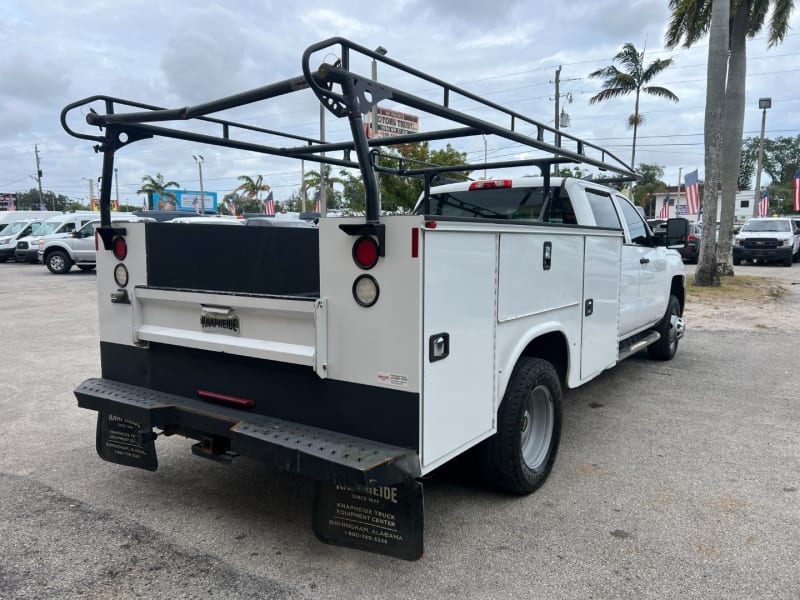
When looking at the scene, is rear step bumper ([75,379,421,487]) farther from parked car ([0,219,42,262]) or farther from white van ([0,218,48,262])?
white van ([0,218,48,262])

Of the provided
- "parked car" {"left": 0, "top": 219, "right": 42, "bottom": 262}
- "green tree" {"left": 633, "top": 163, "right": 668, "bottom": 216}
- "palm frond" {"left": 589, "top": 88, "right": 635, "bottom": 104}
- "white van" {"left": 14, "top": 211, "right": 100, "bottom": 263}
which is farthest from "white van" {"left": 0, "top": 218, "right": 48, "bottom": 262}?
"green tree" {"left": 633, "top": 163, "right": 668, "bottom": 216}

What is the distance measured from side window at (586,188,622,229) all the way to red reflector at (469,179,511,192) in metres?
0.71

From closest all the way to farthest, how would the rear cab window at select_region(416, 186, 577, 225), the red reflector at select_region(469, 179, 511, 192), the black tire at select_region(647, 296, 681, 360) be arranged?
the rear cab window at select_region(416, 186, 577, 225), the red reflector at select_region(469, 179, 511, 192), the black tire at select_region(647, 296, 681, 360)

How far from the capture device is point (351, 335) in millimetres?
2777

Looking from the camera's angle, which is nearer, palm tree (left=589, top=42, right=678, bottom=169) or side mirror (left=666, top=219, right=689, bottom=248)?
side mirror (left=666, top=219, right=689, bottom=248)

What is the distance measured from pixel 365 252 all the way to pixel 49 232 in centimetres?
2659

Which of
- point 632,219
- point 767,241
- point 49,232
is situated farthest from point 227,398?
point 49,232

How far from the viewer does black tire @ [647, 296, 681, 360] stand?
7.31 meters

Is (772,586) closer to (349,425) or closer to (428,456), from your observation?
(428,456)

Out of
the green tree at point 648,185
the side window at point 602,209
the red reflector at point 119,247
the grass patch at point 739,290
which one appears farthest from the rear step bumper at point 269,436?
the green tree at point 648,185

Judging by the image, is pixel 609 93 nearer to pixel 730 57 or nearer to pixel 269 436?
pixel 730 57

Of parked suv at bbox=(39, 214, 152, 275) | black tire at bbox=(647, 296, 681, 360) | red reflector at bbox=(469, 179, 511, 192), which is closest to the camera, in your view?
red reflector at bbox=(469, 179, 511, 192)

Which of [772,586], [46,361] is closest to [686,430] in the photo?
[772,586]

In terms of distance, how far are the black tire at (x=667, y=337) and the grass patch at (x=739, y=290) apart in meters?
6.62
